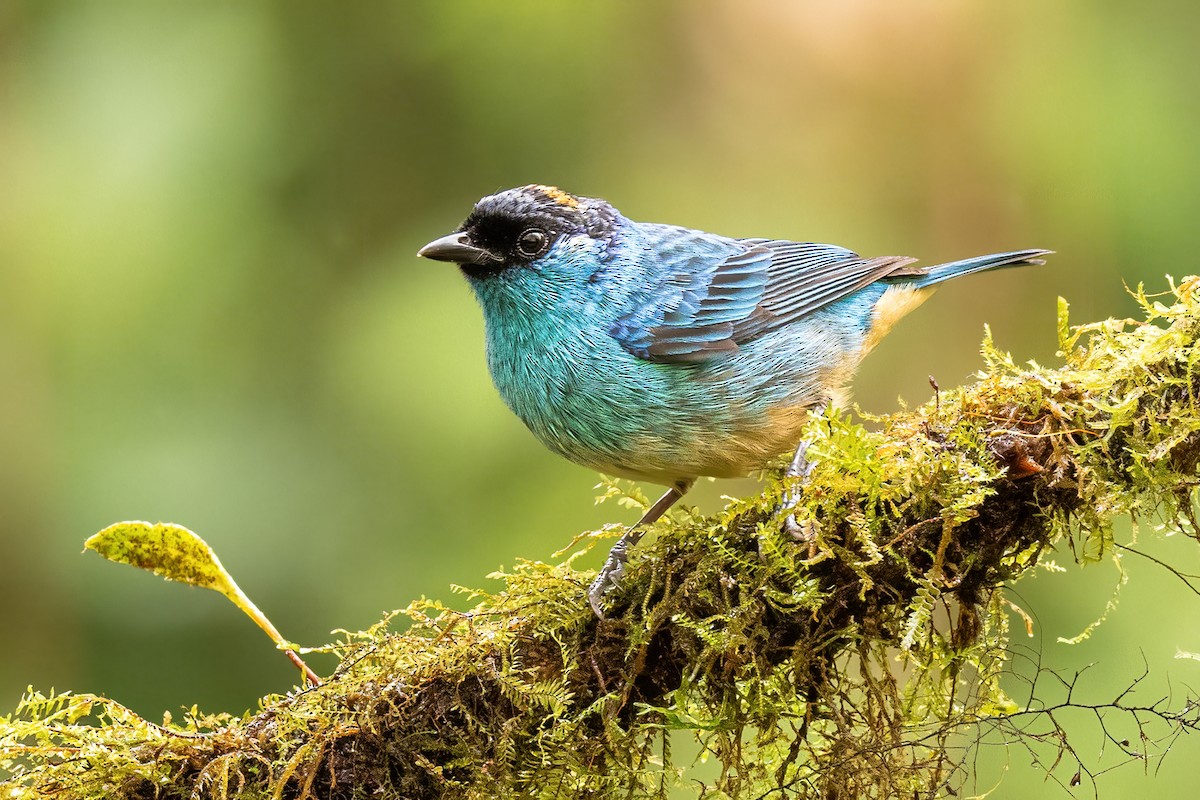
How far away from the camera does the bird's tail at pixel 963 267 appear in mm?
3902

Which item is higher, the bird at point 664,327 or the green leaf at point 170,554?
the bird at point 664,327

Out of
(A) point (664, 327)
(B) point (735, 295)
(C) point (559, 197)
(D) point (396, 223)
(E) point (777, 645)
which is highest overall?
(D) point (396, 223)

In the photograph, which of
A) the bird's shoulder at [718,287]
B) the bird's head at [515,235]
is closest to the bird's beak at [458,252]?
the bird's head at [515,235]

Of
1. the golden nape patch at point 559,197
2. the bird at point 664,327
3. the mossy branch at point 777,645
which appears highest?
the golden nape patch at point 559,197

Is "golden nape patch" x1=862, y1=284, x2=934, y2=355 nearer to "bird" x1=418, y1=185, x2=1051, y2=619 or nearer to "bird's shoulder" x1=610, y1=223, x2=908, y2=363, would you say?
"bird" x1=418, y1=185, x2=1051, y2=619

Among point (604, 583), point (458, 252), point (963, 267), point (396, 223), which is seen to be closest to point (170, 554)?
point (604, 583)

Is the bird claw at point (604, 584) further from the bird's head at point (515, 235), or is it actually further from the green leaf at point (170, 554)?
the bird's head at point (515, 235)

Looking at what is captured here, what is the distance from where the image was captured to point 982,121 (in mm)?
5703

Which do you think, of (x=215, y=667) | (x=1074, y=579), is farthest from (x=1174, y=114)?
(x=215, y=667)

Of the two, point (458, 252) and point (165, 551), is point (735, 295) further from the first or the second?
point (165, 551)

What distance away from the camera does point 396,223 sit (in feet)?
18.5

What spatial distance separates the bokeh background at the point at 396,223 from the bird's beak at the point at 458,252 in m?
1.01

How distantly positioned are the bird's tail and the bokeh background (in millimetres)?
1268

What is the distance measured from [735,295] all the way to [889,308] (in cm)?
60
